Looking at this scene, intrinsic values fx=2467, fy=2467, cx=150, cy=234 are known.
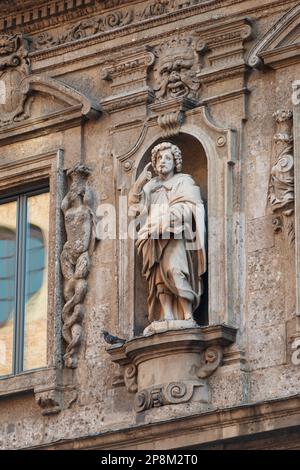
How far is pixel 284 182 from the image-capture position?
2173cm

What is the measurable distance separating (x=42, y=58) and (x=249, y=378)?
441 cm

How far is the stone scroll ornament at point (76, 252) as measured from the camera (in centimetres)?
2286

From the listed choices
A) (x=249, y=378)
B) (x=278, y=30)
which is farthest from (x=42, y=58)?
(x=249, y=378)

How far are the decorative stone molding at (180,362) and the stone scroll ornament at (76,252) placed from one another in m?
1.05

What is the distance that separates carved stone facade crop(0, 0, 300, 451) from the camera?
21.6 meters

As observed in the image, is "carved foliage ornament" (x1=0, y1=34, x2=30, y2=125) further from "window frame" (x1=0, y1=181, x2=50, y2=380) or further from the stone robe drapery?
the stone robe drapery

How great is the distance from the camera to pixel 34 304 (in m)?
23.5

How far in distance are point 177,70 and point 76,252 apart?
1942mm

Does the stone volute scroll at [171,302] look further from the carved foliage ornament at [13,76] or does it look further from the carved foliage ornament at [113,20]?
the carved foliage ornament at [13,76]

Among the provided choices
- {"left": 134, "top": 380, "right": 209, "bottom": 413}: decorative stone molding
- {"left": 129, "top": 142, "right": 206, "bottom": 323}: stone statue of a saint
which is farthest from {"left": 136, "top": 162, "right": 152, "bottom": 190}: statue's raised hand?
{"left": 134, "top": 380, "right": 209, "bottom": 413}: decorative stone molding

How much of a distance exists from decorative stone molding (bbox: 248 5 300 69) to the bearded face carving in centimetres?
66

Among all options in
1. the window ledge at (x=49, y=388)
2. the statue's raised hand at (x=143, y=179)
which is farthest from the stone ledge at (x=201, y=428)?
the statue's raised hand at (x=143, y=179)
